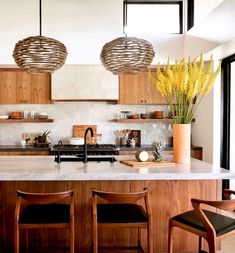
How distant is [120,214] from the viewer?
273cm

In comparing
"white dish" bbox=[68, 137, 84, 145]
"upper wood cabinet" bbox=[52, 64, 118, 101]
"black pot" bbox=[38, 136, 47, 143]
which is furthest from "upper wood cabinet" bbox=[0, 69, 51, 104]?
"white dish" bbox=[68, 137, 84, 145]

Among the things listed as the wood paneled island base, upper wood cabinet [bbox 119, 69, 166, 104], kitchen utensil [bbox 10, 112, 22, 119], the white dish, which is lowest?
the wood paneled island base

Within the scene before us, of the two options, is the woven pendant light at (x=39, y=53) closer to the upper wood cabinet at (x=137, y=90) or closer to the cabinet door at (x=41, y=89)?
the cabinet door at (x=41, y=89)

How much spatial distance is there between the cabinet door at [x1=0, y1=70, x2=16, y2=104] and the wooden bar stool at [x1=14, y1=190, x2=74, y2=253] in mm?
3499

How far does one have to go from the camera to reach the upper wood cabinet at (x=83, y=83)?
584cm

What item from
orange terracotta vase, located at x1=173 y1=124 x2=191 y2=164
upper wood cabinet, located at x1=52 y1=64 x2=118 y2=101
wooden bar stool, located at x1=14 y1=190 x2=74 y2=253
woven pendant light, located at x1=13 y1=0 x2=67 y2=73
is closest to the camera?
wooden bar stool, located at x1=14 y1=190 x2=74 y2=253

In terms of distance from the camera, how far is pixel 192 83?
315cm

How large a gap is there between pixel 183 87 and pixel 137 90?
113 inches

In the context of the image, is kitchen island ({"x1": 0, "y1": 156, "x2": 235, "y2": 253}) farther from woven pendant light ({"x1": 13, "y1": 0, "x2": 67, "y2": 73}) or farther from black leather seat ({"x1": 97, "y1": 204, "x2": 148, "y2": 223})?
woven pendant light ({"x1": 13, "y1": 0, "x2": 67, "y2": 73})

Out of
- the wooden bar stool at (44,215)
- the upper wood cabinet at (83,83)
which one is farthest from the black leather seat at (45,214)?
the upper wood cabinet at (83,83)

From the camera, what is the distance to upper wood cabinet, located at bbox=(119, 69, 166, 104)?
6.00 meters

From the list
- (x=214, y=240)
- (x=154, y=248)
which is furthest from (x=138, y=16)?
(x=214, y=240)

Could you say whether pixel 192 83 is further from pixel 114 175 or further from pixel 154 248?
pixel 154 248

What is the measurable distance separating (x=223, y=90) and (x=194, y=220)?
3334 millimetres
